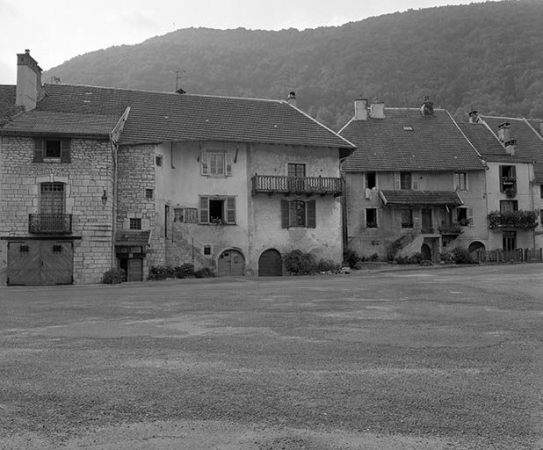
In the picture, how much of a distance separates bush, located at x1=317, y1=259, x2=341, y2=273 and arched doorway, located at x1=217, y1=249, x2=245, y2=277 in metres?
4.90

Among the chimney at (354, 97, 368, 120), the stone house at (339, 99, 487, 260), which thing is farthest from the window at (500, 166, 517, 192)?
the chimney at (354, 97, 368, 120)

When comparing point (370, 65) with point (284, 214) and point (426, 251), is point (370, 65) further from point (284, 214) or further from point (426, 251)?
point (284, 214)

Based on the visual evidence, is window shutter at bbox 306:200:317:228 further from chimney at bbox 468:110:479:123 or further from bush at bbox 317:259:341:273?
chimney at bbox 468:110:479:123

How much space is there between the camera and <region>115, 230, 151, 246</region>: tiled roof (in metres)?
30.1

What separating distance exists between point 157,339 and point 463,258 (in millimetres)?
35734

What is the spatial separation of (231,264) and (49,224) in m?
10.9

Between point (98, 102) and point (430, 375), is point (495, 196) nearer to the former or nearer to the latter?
point (98, 102)

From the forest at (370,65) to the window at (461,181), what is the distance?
24.2m

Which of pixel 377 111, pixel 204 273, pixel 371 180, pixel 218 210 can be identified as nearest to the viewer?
pixel 204 273

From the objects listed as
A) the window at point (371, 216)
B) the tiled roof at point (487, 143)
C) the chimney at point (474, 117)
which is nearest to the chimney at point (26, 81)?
the window at point (371, 216)

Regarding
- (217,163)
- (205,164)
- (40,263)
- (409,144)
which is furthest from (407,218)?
(40,263)

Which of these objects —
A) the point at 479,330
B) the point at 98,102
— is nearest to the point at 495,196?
the point at 98,102

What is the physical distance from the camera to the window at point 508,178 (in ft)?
154

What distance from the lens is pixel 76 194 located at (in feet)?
96.5
